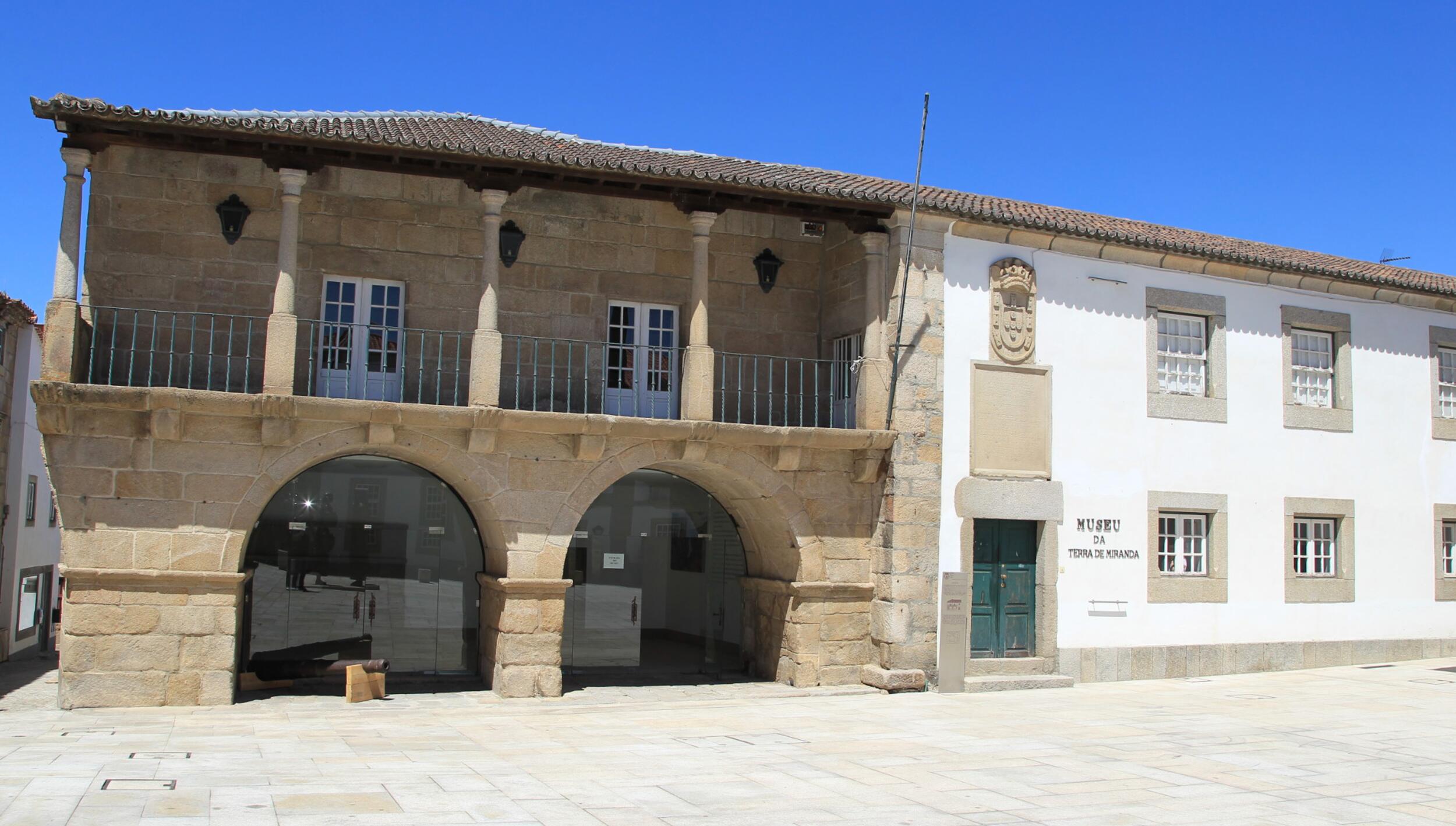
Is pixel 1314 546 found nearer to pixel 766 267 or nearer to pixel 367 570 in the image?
pixel 766 267

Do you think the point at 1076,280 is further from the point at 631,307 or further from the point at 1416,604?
the point at 1416,604

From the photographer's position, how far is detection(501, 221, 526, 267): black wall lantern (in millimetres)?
12742

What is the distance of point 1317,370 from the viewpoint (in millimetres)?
15234

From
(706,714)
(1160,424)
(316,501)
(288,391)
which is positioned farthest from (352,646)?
(1160,424)

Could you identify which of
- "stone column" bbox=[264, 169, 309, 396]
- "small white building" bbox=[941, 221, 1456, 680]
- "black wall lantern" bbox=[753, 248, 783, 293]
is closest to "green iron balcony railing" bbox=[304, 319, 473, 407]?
"stone column" bbox=[264, 169, 309, 396]

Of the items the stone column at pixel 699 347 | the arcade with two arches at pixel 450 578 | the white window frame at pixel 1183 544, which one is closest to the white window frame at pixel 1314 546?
the white window frame at pixel 1183 544

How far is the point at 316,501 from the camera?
1270 cm

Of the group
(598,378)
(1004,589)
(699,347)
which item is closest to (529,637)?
(598,378)

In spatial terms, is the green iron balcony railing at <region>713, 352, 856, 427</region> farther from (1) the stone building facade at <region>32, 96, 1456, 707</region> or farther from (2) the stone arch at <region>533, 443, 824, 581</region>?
(2) the stone arch at <region>533, 443, 824, 581</region>

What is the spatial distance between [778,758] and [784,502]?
4190 millimetres

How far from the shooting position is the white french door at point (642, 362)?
13078mm

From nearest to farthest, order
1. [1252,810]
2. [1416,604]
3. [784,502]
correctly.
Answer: [1252,810] < [784,502] < [1416,604]

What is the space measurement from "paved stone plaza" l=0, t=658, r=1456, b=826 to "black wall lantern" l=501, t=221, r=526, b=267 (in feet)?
14.6

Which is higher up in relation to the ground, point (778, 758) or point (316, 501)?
point (316, 501)
